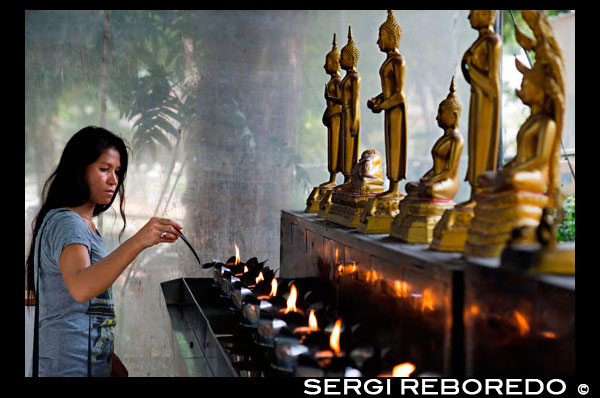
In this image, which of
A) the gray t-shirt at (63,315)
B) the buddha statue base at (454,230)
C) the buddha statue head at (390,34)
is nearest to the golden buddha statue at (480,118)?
the buddha statue base at (454,230)

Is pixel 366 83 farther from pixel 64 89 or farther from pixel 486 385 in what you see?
pixel 486 385

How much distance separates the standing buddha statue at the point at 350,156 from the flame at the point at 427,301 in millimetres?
606

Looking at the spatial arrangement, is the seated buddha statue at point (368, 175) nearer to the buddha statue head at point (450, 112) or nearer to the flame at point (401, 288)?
the buddha statue head at point (450, 112)

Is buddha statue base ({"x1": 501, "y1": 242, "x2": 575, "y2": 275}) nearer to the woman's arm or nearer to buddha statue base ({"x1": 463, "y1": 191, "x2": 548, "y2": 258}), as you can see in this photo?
buddha statue base ({"x1": 463, "y1": 191, "x2": 548, "y2": 258})

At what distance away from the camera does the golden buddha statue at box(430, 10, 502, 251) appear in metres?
1.24

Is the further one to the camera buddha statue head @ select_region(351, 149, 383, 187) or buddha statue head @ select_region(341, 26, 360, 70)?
buddha statue head @ select_region(341, 26, 360, 70)

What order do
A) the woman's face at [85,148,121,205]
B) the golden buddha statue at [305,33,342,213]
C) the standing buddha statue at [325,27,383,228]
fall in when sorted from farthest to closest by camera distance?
1. the golden buddha statue at [305,33,342,213]
2. the standing buddha statue at [325,27,383,228]
3. the woman's face at [85,148,121,205]

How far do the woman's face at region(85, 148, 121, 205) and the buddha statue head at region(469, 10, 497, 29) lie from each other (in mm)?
1067

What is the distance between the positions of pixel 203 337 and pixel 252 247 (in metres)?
2.07

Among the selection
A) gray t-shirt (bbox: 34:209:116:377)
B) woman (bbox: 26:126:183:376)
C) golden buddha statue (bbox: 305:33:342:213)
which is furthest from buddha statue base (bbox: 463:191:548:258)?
golden buddha statue (bbox: 305:33:342:213)

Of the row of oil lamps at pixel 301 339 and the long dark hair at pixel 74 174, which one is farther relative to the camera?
the long dark hair at pixel 74 174

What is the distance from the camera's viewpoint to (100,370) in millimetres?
1662

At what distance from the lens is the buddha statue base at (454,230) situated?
1233mm

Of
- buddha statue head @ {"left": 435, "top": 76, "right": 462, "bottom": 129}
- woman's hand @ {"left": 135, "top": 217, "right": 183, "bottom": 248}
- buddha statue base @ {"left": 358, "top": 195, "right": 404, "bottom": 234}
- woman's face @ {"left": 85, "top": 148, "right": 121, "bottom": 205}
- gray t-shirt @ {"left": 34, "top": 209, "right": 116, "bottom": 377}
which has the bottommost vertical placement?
gray t-shirt @ {"left": 34, "top": 209, "right": 116, "bottom": 377}
